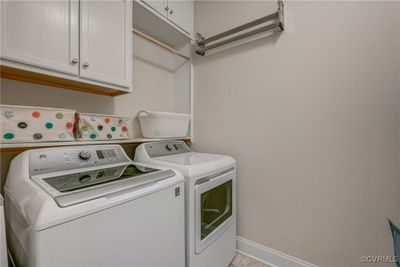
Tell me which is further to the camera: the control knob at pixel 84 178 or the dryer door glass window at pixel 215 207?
the dryer door glass window at pixel 215 207

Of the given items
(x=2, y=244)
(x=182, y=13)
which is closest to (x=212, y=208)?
(x=2, y=244)

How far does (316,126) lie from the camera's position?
138 cm

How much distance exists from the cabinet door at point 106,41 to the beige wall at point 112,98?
36 cm

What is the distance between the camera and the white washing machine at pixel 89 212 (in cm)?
62

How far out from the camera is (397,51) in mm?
1120

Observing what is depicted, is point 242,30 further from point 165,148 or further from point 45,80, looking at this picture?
point 45,80

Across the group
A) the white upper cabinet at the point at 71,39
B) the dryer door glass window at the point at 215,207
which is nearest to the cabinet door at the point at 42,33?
the white upper cabinet at the point at 71,39

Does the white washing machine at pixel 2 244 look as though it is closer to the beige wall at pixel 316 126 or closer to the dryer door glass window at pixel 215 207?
the dryer door glass window at pixel 215 207

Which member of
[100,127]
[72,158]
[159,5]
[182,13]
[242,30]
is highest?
[182,13]

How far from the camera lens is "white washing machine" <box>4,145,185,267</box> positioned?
62cm

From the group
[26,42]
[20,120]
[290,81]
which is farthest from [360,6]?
[20,120]

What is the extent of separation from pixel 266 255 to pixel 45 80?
216 cm

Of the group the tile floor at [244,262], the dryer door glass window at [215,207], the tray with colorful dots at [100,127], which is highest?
the tray with colorful dots at [100,127]

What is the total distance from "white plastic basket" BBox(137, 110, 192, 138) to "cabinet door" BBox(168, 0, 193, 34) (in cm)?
92
